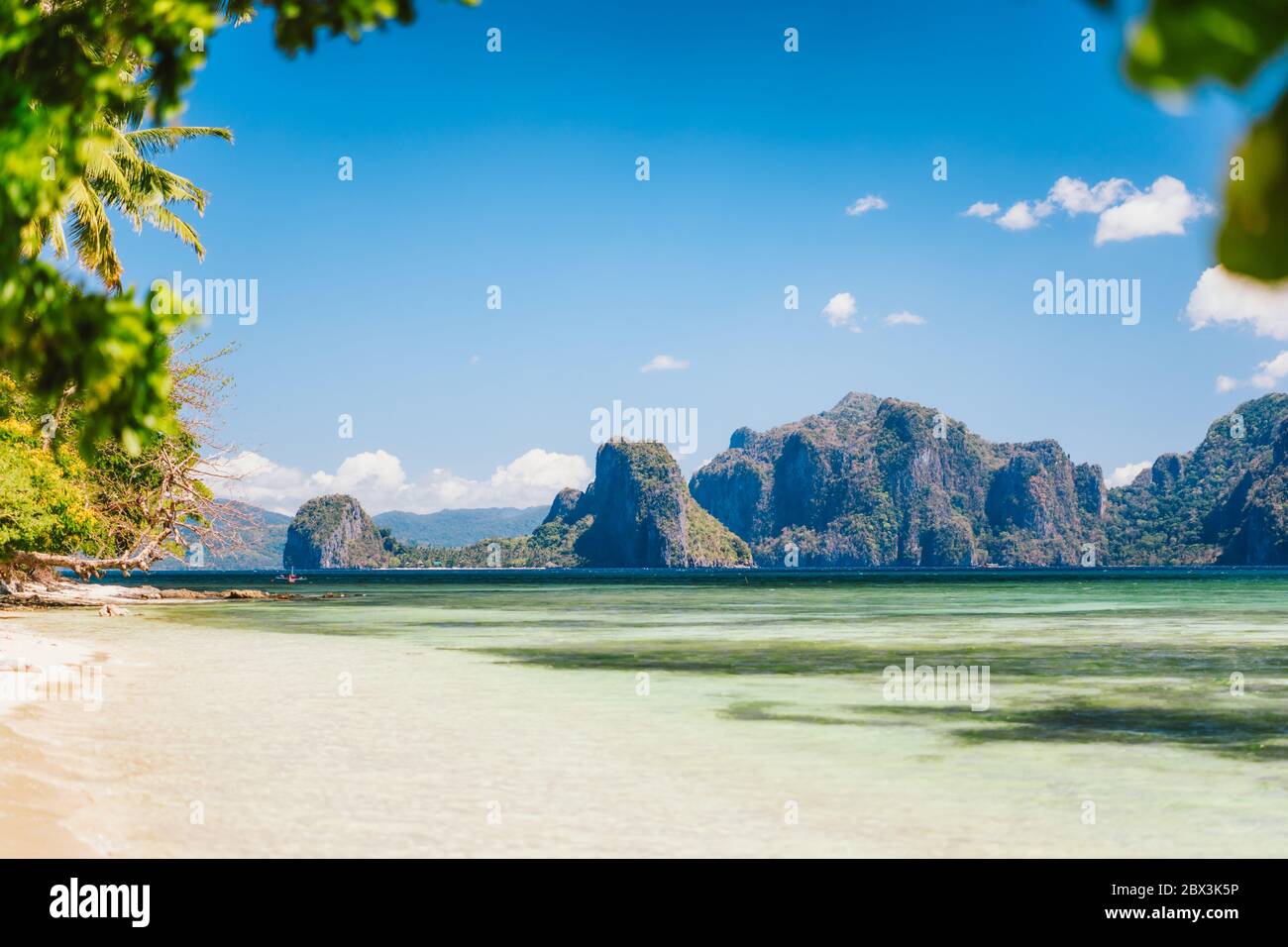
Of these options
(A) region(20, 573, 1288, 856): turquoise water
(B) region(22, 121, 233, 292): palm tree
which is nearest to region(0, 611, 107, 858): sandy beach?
(A) region(20, 573, 1288, 856): turquoise water

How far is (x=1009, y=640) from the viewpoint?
2781 cm

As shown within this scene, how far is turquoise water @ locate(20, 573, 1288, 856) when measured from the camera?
872 cm

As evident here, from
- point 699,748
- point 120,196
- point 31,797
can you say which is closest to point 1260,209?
point 31,797

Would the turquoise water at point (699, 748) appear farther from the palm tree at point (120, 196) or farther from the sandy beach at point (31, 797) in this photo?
the palm tree at point (120, 196)

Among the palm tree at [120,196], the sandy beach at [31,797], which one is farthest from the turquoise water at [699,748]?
the palm tree at [120,196]

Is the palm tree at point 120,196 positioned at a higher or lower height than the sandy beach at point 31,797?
higher

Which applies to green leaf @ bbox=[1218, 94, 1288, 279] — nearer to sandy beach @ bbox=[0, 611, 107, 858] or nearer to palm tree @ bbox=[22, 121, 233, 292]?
sandy beach @ bbox=[0, 611, 107, 858]

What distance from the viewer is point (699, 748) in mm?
12266

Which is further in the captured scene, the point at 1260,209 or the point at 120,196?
the point at 120,196

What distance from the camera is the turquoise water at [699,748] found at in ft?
28.6

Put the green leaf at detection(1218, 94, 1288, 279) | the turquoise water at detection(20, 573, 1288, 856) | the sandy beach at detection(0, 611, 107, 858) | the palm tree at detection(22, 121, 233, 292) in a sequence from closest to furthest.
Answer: the green leaf at detection(1218, 94, 1288, 279) < the sandy beach at detection(0, 611, 107, 858) < the turquoise water at detection(20, 573, 1288, 856) < the palm tree at detection(22, 121, 233, 292)

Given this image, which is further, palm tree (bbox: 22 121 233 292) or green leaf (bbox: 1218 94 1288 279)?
palm tree (bbox: 22 121 233 292)

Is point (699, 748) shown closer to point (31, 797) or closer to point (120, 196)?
point (31, 797)

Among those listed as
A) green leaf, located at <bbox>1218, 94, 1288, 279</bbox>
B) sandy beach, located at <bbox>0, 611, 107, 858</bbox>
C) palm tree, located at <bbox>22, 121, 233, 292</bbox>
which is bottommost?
sandy beach, located at <bbox>0, 611, 107, 858</bbox>
